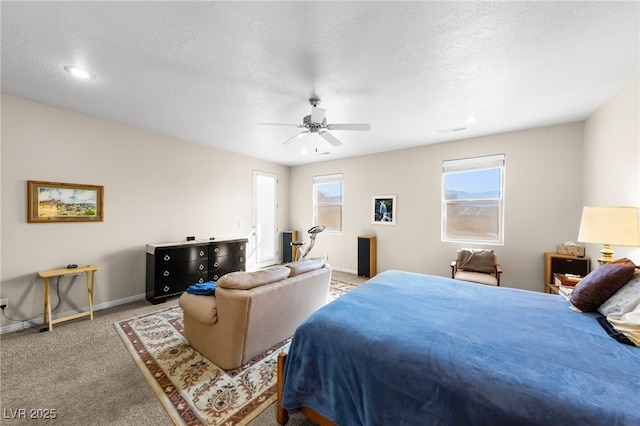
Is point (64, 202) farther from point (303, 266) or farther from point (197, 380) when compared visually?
point (303, 266)

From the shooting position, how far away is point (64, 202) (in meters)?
3.14

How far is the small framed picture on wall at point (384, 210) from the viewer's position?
5.07 m

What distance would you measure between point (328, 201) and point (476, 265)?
343 centimetres

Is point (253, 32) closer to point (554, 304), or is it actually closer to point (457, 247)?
point (554, 304)

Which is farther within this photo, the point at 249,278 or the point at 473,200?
the point at 473,200

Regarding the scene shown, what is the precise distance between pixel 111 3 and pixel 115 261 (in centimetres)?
338

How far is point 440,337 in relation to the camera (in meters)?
1.35

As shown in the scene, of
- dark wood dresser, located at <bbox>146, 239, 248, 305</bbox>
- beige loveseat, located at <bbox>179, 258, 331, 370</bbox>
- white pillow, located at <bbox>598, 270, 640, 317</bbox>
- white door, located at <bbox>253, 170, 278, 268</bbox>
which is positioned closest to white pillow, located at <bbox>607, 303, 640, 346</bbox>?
white pillow, located at <bbox>598, 270, 640, 317</bbox>

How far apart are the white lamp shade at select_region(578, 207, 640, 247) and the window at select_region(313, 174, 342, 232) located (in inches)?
163

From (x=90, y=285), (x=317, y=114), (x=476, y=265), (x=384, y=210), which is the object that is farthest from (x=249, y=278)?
(x=384, y=210)

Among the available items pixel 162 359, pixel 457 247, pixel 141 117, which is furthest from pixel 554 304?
pixel 141 117

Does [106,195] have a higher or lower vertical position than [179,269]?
higher

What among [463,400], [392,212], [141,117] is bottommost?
[463,400]

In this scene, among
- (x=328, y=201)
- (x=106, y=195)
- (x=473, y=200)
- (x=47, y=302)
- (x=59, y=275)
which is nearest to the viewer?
(x=47, y=302)
